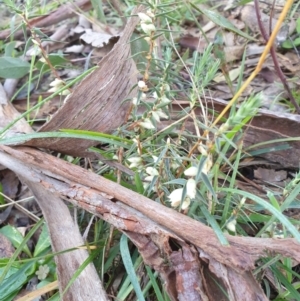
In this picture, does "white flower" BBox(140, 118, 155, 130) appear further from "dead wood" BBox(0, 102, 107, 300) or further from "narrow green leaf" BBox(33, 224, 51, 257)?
"narrow green leaf" BBox(33, 224, 51, 257)

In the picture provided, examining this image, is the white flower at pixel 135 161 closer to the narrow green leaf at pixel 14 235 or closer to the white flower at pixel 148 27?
the white flower at pixel 148 27

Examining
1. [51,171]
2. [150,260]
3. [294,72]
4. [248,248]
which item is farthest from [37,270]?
[294,72]

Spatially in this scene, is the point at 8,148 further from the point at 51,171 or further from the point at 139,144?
the point at 139,144

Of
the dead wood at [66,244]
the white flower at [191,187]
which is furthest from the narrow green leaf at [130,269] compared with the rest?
the white flower at [191,187]

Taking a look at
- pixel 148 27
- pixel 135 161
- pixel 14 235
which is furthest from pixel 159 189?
pixel 14 235

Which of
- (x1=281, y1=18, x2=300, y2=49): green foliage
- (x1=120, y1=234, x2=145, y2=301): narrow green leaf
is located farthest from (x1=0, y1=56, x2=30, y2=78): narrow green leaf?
(x1=281, y1=18, x2=300, y2=49): green foliage

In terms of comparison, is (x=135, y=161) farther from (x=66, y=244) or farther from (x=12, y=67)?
(x=12, y=67)

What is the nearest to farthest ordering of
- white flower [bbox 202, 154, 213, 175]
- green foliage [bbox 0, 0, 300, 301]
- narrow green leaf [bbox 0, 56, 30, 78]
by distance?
1. white flower [bbox 202, 154, 213, 175]
2. green foliage [bbox 0, 0, 300, 301]
3. narrow green leaf [bbox 0, 56, 30, 78]

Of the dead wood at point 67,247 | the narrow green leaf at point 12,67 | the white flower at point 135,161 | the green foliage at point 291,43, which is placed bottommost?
the dead wood at point 67,247

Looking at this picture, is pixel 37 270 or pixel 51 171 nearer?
pixel 51 171
